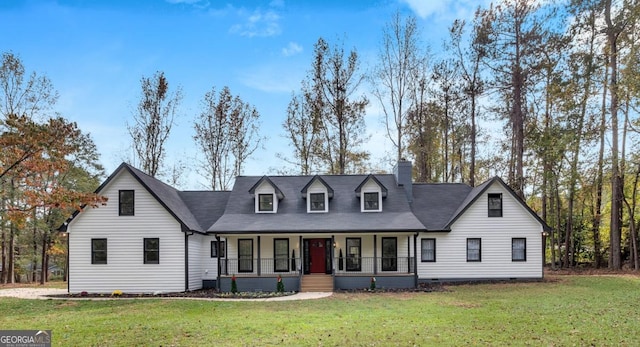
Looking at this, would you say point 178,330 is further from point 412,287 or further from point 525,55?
point 525,55

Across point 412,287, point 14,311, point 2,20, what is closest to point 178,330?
point 14,311

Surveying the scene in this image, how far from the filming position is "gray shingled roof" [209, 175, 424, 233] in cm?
2033

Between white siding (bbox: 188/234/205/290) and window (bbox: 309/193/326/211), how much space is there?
17.8ft

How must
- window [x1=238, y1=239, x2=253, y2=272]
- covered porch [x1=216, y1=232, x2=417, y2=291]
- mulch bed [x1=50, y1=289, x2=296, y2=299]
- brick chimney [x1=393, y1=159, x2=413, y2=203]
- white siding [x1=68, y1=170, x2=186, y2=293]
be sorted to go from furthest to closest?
brick chimney [x1=393, y1=159, x2=413, y2=203] → window [x1=238, y1=239, x2=253, y2=272] → covered porch [x1=216, y1=232, x2=417, y2=291] → white siding [x1=68, y1=170, x2=186, y2=293] → mulch bed [x1=50, y1=289, x2=296, y2=299]

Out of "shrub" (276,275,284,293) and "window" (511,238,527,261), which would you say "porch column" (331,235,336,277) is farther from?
"window" (511,238,527,261)

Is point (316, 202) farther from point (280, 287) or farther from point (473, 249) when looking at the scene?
point (473, 249)

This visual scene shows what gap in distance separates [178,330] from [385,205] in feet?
45.7

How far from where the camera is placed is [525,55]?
26.2 m

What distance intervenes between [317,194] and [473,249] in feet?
25.4

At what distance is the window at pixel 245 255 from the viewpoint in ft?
71.7

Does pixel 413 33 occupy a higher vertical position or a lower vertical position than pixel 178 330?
higher

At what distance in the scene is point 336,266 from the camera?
21.9m

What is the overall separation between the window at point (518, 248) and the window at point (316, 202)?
9.00 m

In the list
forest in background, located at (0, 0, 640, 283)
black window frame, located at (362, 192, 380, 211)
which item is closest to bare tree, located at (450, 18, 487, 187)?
forest in background, located at (0, 0, 640, 283)
